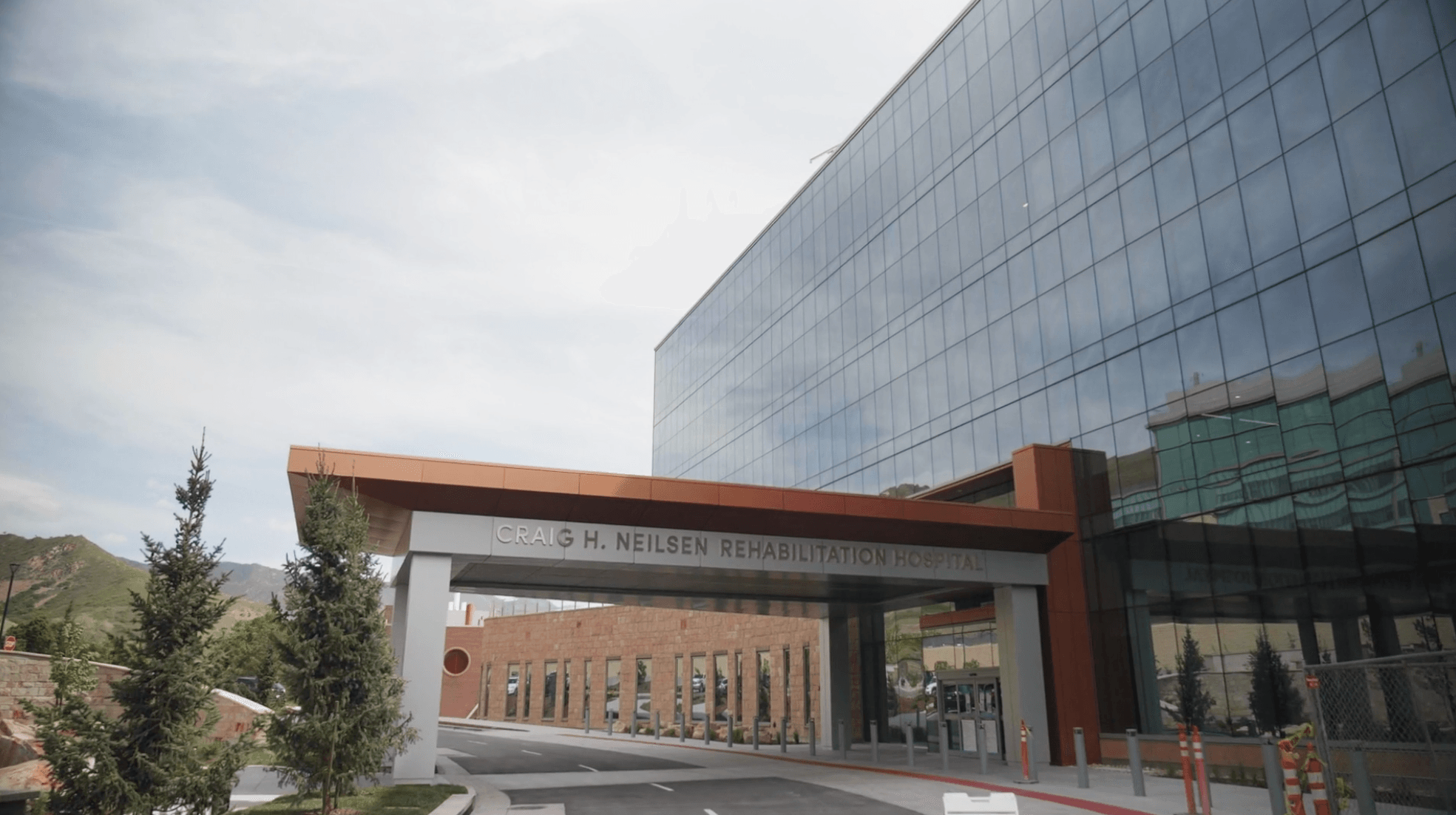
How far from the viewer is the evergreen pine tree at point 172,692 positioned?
12859 millimetres

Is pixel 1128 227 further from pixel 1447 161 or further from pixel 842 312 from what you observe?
pixel 842 312

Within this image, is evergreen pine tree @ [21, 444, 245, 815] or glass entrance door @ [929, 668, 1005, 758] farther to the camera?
glass entrance door @ [929, 668, 1005, 758]

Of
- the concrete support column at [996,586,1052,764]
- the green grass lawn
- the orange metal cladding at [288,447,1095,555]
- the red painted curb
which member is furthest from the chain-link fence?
the green grass lawn

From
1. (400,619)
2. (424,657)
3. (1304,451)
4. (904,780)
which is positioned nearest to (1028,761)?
(904,780)

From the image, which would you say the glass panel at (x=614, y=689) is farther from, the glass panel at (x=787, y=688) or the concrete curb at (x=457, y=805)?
the concrete curb at (x=457, y=805)

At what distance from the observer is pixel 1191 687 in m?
22.5

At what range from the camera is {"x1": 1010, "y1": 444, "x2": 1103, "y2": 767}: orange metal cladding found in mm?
25203

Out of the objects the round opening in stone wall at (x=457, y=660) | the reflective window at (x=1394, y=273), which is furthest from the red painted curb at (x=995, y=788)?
the round opening in stone wall at (x=457, y=660)

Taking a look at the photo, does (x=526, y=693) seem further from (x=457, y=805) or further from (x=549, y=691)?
(x=457, y=805)

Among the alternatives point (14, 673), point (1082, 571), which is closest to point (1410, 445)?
point (1082, 571)

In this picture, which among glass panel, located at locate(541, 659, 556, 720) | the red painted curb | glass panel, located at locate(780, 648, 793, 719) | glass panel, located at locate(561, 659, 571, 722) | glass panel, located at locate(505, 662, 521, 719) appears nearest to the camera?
the red painted curb

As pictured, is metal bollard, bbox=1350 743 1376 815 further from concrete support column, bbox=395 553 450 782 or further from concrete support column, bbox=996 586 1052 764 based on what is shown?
concrete support column, bbox=395 553 450 782

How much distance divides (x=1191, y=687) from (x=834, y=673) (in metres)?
15.7

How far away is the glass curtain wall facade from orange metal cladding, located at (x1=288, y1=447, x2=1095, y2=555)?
343cm
